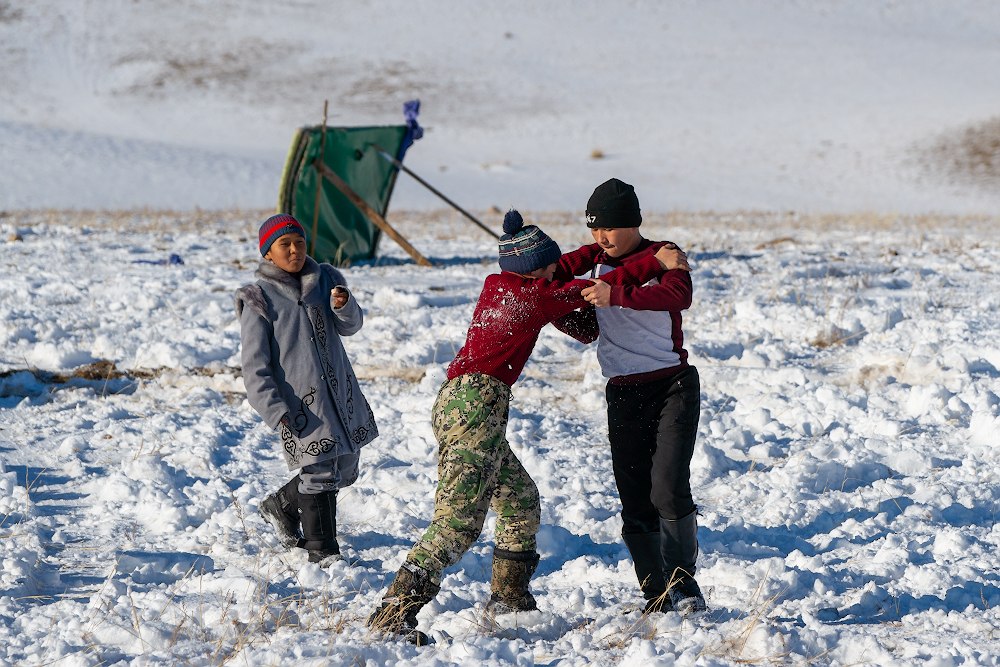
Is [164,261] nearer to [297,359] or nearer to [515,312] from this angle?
[297,359]

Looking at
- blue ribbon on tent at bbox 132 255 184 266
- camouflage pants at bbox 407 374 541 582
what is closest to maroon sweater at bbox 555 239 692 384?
camouflage pants at bbox 407 374 541 582

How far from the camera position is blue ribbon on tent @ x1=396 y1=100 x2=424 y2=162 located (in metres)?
9.50

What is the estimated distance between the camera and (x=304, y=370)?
11.3 ft

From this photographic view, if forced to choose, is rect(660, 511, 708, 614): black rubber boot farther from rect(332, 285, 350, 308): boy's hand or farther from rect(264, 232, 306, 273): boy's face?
rect(264, 232, 306, 273): boy's face

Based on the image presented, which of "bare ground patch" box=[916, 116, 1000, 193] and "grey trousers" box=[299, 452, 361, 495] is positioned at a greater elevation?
"bare ground patch" box=[916, 116, 1000, 193]

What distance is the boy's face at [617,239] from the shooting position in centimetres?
305

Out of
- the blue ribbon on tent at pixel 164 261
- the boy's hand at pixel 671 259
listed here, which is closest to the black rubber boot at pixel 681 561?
the boy's hand at pixel 671 259

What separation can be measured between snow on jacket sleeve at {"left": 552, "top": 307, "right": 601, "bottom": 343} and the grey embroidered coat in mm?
916

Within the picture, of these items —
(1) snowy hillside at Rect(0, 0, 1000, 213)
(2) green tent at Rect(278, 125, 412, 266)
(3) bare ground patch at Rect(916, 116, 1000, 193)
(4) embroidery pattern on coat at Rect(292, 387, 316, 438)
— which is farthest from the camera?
(3) bare ground patch at Rect(916, 116, 1000, 193)

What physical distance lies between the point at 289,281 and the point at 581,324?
128 centimetres

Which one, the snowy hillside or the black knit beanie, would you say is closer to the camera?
the black knit beanie

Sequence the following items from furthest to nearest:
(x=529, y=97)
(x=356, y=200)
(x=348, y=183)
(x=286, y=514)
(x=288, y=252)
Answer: (x=529, y=97), (x=348, y=183), (x=356, y=200), (x=286, y=514), (x=288, y=252)

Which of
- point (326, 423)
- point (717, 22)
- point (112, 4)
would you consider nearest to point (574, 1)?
point (717, 22)

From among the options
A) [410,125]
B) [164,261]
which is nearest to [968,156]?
[410,125]
